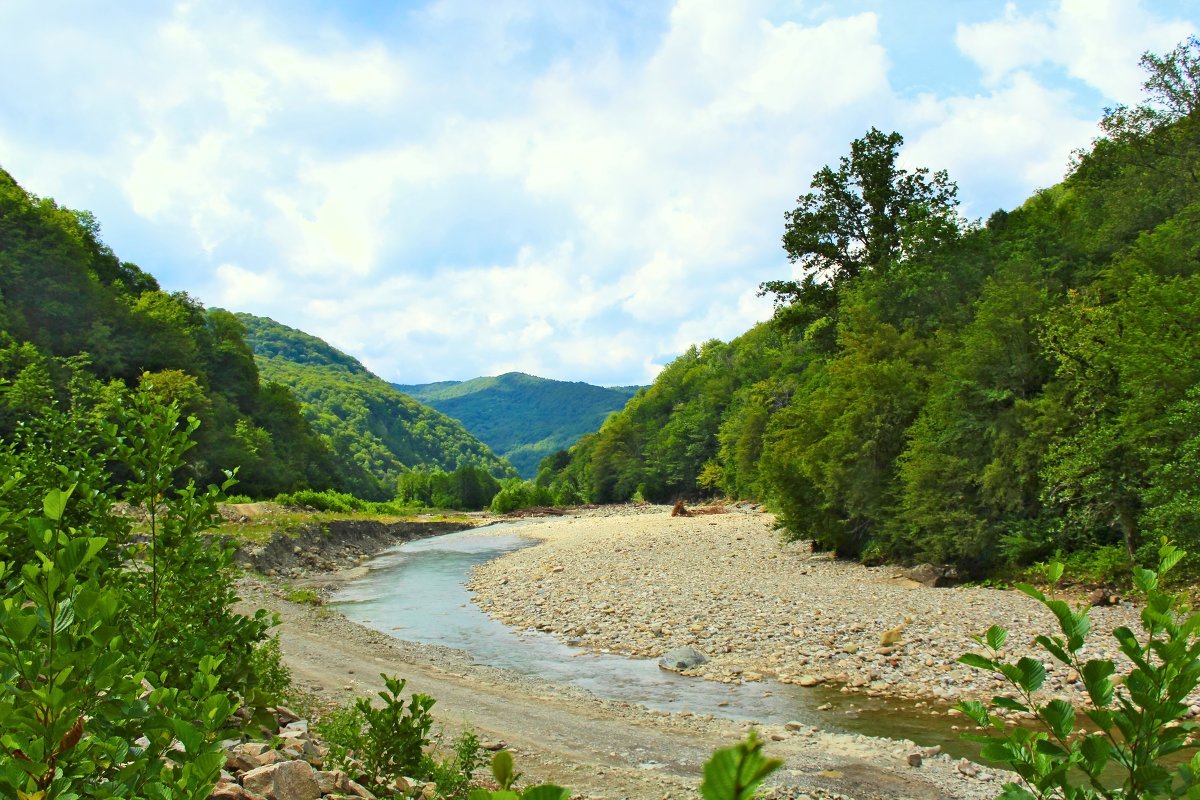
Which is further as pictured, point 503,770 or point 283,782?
point 283,782

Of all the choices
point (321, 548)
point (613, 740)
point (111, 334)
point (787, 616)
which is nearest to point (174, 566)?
point (613, 740)

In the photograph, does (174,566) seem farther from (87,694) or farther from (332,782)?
(87,694)

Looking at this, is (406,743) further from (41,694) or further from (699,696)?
(699,696)

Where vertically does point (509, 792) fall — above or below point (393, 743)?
above

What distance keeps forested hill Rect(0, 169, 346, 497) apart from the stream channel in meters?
27.4

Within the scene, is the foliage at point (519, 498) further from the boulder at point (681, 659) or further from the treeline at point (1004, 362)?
the boulder at point (681, 659)

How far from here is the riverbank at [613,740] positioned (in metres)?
8.45

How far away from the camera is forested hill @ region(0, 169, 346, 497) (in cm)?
5119

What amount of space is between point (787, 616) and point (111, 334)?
59450mm

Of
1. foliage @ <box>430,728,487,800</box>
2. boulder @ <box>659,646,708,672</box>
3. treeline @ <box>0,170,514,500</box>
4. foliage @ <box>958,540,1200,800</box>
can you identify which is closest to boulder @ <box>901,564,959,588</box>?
boulder @ <box>659,646,708,672</box>

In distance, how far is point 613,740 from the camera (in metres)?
10.3

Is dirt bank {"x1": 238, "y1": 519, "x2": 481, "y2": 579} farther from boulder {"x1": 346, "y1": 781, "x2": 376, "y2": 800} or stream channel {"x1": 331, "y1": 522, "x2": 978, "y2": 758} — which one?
boulder {"x1": 346, "y1": 781, "x2": 376, "y2": 800}

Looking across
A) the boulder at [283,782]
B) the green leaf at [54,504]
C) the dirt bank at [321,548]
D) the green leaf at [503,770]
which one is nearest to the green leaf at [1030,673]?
the green leaf at [503,770]

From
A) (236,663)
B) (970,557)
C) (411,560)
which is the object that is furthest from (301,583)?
(236,663)
